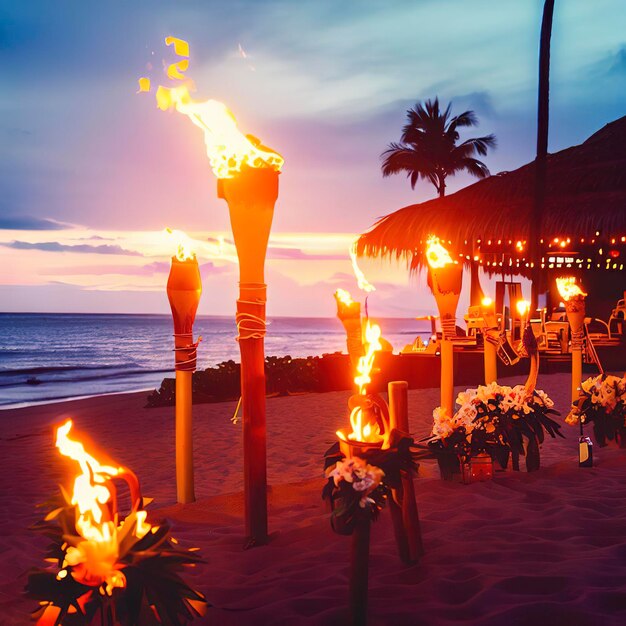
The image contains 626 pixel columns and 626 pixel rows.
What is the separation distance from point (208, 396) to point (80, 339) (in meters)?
52.0

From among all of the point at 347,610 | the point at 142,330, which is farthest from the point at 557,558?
the point at 142,330

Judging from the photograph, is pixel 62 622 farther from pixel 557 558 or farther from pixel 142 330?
pixel 142 330

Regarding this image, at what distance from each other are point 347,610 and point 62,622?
116cm

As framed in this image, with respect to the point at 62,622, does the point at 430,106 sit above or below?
above

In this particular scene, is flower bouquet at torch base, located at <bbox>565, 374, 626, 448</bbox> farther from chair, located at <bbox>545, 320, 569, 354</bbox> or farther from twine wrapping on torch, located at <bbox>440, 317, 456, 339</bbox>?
chair, located at <bbox>545, 320, 569, 354</bbox>

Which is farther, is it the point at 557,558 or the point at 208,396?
the point at 208,396

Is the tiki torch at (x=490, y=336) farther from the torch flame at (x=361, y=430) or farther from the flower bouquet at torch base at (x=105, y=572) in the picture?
the flower bouquet at torch base at (x=105, y=572)

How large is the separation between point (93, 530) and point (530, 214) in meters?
10.5

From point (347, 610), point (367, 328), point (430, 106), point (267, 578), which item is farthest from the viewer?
point (430, 106)

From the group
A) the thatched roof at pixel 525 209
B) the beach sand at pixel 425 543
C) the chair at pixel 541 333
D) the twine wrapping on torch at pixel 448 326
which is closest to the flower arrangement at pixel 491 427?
the beach sand at pixel 425 543

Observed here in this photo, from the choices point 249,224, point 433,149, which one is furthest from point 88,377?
point 249,224

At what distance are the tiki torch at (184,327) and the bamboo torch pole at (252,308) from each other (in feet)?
2.99

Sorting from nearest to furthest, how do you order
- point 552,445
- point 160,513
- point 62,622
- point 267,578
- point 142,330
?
point 62,622 → point 267,578 → point 160,513 → point 552,445 → point 142,330

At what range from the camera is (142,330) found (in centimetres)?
7544
